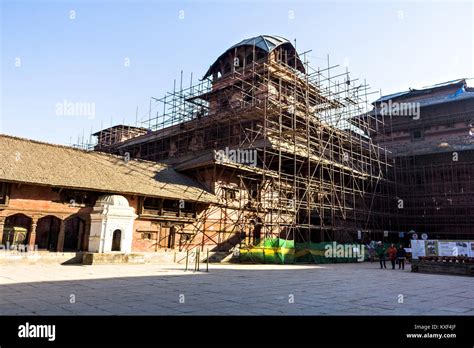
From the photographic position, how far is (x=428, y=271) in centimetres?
1961

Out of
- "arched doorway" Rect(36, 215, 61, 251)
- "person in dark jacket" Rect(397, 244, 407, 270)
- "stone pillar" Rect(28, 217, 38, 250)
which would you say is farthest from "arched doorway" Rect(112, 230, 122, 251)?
"person in dark jacket" Rect(397, 244, 407, 270)

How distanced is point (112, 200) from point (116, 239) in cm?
262

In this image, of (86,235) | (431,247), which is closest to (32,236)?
(86,235)

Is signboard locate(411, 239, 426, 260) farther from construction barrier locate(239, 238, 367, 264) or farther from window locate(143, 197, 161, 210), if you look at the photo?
window locate(143, 197, 161, 210)

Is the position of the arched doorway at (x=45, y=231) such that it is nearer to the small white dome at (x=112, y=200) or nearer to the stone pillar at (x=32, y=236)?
the stone pillar at (x=32, y=236)
